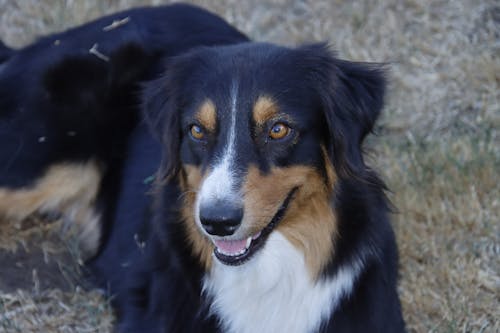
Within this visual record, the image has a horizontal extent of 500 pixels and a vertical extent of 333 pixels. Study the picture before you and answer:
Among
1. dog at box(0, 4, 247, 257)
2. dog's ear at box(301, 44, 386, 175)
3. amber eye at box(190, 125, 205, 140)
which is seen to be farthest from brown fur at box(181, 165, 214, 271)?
dog at box(0, 4, 247, 257)

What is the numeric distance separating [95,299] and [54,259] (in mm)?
434

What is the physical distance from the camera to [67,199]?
4758mm

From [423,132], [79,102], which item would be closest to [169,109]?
[79,102]

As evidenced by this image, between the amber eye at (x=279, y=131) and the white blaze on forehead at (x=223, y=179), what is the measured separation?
146mm

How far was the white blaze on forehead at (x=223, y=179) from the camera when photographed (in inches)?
120

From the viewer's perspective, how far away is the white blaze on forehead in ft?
10.0

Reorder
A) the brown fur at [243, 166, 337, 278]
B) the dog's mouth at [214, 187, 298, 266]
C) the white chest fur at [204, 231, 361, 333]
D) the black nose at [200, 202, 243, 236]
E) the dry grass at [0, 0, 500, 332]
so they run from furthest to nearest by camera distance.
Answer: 1. the dry grass at [0, 0, 500, 332]
2. the white chest fur at [204, 231, 361, 333]
3. the dog's mouth at [214, 187, 298, 266]
4. the brown fur at [243, 166, 337, 278]
5. the black nose at [200, 202, 243, 236]

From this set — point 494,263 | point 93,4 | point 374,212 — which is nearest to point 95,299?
point 374,212

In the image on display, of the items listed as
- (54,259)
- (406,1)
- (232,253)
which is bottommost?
(54,259)

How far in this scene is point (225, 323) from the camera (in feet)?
11.6

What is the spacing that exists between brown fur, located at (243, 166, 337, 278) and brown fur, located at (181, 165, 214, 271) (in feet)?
1.07

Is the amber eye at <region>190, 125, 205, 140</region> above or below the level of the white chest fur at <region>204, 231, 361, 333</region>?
above

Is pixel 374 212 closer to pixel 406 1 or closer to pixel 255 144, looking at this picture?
pixel 255 144

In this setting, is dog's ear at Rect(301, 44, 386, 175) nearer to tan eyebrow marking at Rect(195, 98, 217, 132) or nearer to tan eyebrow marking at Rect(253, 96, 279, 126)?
tan eyebrow marking at Rect(253, 96, 279, 126)
